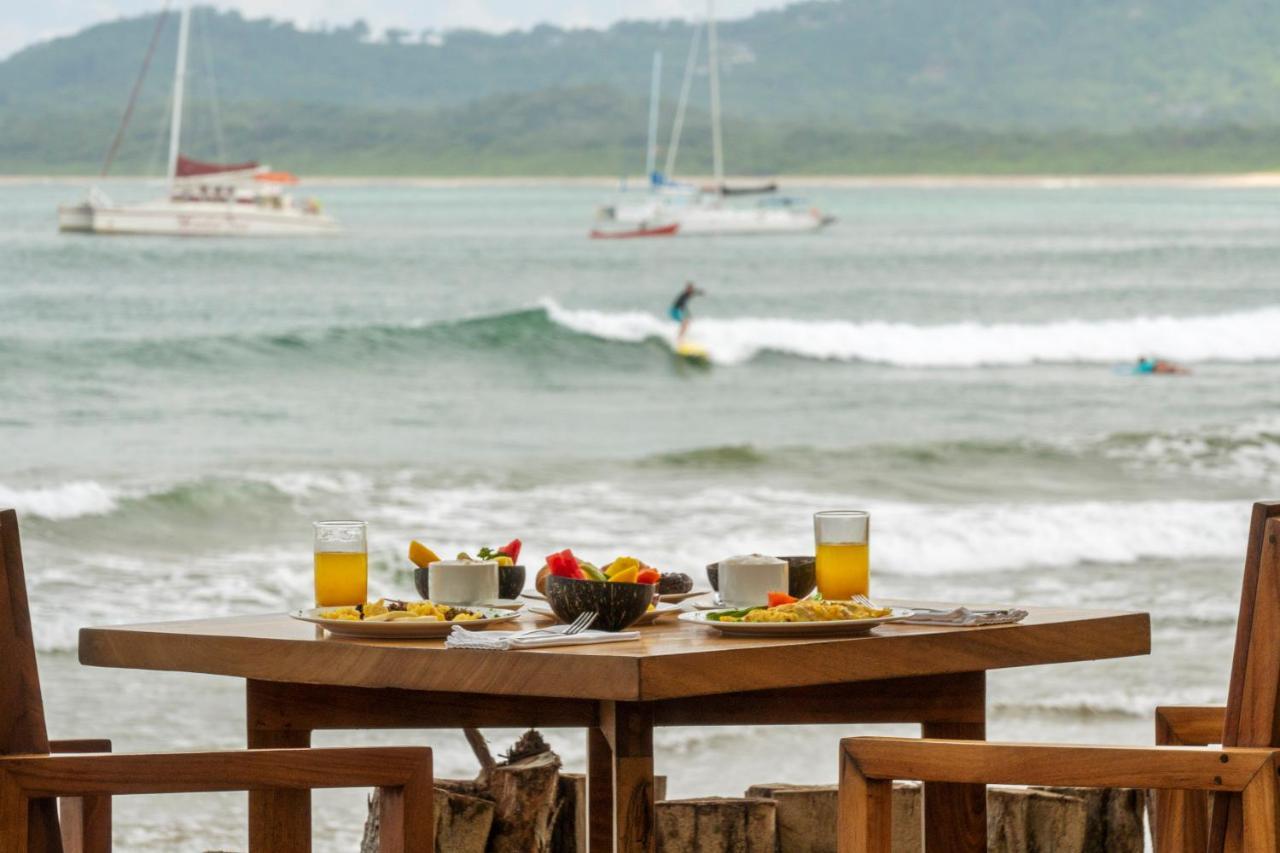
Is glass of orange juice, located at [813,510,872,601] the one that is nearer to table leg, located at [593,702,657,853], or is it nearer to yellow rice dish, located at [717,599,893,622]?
yellow rice dish, located at [717,599,893,622]

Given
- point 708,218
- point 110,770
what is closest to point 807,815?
point 110,770

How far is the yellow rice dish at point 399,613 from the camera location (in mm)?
2105

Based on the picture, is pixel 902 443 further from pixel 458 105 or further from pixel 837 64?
pixel 837 64

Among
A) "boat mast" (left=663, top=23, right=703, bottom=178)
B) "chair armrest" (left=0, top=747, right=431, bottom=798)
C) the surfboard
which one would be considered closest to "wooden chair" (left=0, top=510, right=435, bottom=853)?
"chair armrest" (left=0, top=747, right=431, bottom=798)

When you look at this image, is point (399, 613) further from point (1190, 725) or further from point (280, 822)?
point (1190, 725)

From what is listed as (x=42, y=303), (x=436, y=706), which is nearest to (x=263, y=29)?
(x=42, y=303)

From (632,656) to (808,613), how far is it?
12.4 inches

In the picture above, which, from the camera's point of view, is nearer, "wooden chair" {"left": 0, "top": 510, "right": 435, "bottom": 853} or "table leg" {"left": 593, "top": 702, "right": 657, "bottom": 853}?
"wooden chair" {"left": 0, "top": 510, "right": 435, "bottom": 853}

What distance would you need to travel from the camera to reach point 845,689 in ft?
7.03

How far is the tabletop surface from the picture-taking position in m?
1.88

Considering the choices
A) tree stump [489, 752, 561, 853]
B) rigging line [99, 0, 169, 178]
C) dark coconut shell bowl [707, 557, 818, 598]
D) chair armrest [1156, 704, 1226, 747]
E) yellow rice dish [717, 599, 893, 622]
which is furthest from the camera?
rigging line [99, 0, 169, 178]

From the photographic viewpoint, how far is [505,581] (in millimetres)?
2375

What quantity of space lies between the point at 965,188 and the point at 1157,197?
1033 cm

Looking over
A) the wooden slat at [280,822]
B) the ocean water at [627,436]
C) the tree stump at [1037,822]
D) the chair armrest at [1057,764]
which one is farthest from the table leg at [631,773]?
the ocean water at [627,436]
